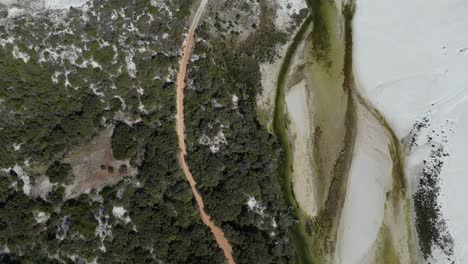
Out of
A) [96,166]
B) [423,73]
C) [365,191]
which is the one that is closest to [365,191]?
[365,191]

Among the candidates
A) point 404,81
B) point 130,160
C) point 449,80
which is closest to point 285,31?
point 404,81

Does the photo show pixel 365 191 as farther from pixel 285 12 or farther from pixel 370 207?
pixel 285 12

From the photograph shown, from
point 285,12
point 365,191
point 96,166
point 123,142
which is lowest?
point 365,191

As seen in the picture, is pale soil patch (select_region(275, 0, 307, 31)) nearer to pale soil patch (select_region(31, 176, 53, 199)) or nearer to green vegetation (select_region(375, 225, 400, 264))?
green vegetation (select_region(375, 225, 400, 264))

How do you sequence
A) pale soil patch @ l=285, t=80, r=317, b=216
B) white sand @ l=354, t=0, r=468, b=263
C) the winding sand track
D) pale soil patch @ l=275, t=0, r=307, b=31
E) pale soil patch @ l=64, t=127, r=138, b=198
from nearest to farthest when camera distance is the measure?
pale soil patch @ l=64, t=127, r=138, b=198 < the winding sand track < white sand @ l=354, t=0, r=468, b=263 < pale soil patch @ l=285, t=80, r=317, b=216 < pale soil patch @ l=275, t=0, r=307, b=31

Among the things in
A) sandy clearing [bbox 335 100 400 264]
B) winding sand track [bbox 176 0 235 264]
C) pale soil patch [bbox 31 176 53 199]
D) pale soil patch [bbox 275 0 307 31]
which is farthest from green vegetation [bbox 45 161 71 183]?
sandy clearing [bbox 335 100 400 264]

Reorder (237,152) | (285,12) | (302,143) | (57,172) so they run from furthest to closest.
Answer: (285,12) < (302,143) < (237,152) < (57,172)

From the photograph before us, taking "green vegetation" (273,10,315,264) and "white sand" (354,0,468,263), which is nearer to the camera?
"white sand" (354,0,468,263)
